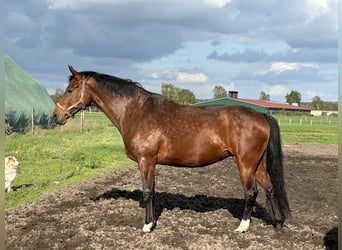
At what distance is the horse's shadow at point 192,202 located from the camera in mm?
6719

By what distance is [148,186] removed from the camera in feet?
18.5

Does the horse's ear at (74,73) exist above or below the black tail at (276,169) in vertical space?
above

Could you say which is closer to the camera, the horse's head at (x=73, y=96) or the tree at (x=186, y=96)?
the horse's head at (x=73, y=96)

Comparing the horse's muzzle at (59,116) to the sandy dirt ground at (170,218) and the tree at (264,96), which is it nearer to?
the sandy dirt ground at (170,218)

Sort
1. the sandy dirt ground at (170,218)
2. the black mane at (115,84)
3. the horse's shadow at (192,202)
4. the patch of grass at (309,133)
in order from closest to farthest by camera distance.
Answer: the sandy dirt ground at (170,218) → the black mane at (115,84) → the horse's shadow at (192,202) → the patch of grass at (309,133)

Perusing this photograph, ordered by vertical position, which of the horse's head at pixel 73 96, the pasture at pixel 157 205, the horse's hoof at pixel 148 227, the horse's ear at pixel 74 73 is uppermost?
the horse's ear at pixel 74 73

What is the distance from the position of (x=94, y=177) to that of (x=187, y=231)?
469 cm

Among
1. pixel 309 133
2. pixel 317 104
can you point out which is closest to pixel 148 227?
pixel 309 133

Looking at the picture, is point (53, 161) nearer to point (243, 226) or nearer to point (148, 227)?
point (148, 227)

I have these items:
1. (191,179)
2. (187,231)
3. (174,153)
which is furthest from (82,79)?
(191,179)

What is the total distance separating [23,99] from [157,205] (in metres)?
18.3

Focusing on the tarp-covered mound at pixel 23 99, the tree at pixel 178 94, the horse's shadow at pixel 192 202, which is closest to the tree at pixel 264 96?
the tree at pixel 178 94

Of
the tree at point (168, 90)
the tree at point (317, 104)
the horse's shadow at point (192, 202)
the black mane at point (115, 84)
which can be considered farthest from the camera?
the tree at point (317, 104)

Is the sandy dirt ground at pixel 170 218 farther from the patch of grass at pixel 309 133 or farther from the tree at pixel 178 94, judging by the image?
the tree at pixel 178 94
